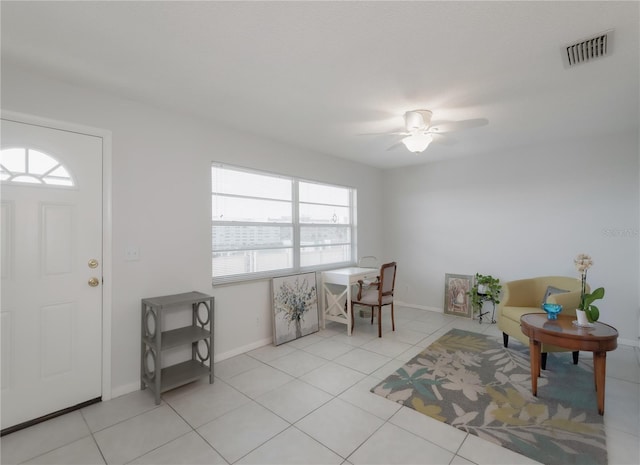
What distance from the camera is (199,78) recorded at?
7.67ft

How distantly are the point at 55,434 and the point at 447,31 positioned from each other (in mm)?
3612

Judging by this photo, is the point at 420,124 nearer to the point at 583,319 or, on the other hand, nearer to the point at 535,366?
the point at 583,319

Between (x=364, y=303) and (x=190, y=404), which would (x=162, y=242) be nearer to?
(x=190, y=404)

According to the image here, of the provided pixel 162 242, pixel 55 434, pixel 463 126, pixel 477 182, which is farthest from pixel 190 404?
pixel 477 182

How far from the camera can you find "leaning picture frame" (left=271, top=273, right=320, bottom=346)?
3.73m

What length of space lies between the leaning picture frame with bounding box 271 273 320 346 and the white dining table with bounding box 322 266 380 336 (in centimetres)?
18

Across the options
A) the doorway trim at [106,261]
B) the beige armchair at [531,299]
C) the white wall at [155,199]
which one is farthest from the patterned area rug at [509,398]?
the doorway trim at [106,261]

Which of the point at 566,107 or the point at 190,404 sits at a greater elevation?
the point at 566,107

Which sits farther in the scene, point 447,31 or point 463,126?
point 463,126

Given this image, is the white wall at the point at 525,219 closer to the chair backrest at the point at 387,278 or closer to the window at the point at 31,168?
the chair backrest at the point at 387,278

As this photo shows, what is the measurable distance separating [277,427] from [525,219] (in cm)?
418

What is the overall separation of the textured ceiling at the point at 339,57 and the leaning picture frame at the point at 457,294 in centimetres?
252

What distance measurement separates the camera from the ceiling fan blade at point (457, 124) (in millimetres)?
2811

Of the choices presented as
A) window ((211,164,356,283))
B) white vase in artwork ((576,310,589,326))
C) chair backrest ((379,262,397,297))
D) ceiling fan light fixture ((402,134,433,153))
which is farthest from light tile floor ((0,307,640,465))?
ceiling fan light fixture ((402,134,433,153))
